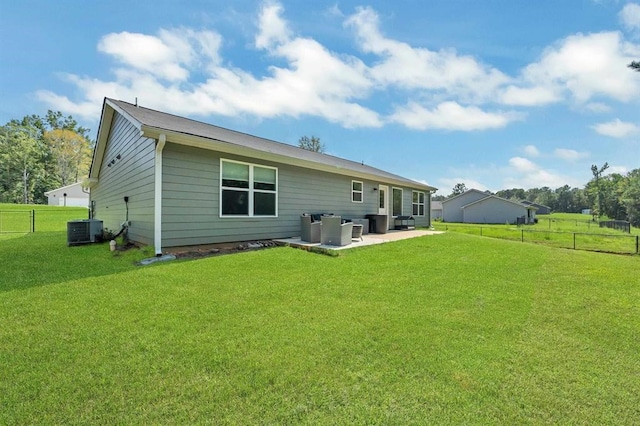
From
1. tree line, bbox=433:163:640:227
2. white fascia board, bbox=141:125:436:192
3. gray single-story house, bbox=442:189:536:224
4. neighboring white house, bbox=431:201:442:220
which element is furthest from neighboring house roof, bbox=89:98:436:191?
tree line, bbox=433:163:640:227

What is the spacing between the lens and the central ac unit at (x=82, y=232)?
8.24 meters

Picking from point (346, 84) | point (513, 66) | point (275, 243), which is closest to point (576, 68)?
point (513, 66)

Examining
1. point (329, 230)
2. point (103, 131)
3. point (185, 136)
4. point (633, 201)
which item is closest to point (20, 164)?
point (103, 131)

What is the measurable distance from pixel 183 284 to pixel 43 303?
5.12 feet

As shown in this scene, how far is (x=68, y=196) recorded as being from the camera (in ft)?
112

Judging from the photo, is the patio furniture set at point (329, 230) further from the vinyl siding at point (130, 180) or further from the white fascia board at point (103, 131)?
the white fascia board at point (103, 131)

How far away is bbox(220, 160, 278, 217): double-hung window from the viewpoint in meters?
7.39

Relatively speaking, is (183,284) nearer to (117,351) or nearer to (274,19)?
(117,351)

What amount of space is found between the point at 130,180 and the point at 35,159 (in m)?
42.7

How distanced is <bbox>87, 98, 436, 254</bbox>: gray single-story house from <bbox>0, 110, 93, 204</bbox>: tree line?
3700 cm

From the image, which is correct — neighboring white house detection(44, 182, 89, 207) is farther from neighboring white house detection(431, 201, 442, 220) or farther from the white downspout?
neighboring white house detection(431, 201, 442, 220)

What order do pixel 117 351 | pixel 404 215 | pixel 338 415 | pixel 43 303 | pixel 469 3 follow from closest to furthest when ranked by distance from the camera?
pixel 338 415
pixel 117 351
pixel 43 303
pixel 469 3
pixel 404 215

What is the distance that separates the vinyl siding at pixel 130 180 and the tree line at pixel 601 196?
200 feet

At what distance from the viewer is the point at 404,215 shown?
14.8 metres
